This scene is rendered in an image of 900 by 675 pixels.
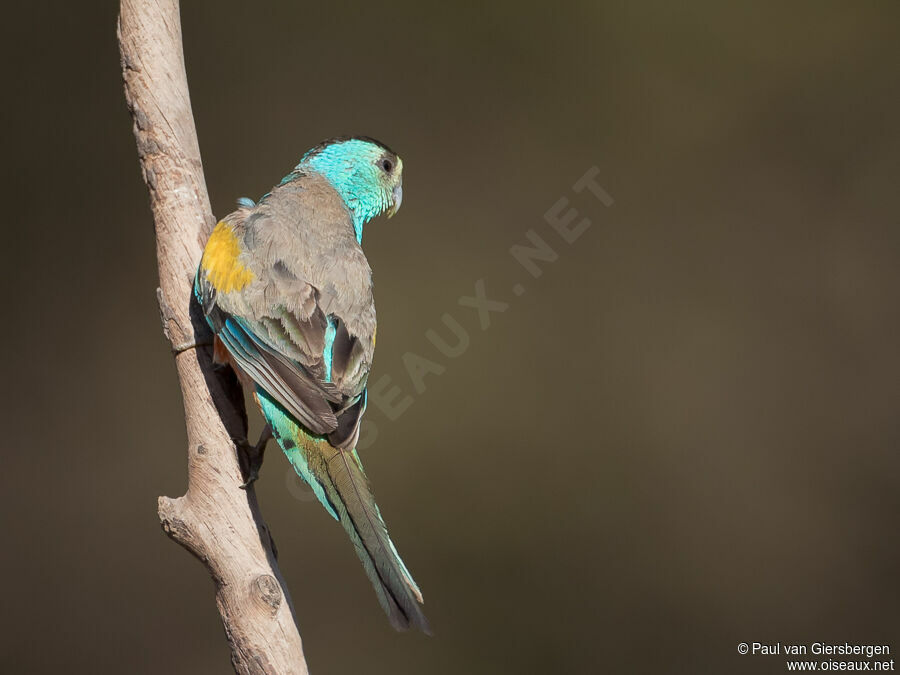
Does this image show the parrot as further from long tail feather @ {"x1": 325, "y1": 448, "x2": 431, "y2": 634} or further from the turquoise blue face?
the turquoise blue face

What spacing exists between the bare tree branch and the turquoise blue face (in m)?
0.62

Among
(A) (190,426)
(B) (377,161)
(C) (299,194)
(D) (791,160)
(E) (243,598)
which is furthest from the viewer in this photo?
(D) (791,160)

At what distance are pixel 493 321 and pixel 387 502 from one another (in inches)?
56.9

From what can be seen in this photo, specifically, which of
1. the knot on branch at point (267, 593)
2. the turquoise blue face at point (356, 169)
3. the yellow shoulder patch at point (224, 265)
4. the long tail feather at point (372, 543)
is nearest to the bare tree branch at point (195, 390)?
the knot on branch at point (267, 593)

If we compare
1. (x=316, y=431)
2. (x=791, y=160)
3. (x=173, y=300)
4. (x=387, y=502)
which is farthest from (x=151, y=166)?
(x=791, y=160)

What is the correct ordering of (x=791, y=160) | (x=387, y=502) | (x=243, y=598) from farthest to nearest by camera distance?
(x=791, y=160) → (x=387, y=502) → (x=243, y=598)

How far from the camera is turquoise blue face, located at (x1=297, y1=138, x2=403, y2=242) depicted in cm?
372

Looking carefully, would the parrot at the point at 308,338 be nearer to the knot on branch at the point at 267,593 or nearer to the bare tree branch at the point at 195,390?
the bare tree branch at the point at 195,390

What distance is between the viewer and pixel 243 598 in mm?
2795

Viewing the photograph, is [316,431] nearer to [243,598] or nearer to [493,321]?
[243,598]

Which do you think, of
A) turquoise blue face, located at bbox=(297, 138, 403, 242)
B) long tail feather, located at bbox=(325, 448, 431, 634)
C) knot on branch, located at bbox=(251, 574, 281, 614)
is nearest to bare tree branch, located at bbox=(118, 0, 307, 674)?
knot on branch, located at bbox=(251, 574, 281, 614)

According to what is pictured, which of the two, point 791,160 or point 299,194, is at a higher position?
point 299,194

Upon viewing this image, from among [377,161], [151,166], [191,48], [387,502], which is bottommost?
[387,502]

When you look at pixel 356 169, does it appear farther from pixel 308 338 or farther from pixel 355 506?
pixel 355 506
